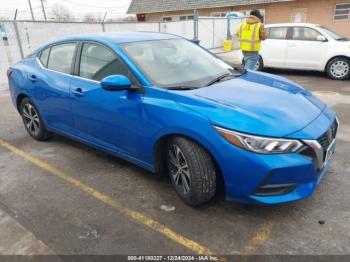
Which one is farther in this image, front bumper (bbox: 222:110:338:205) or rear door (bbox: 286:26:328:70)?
rear door (bbox: 286:26:328:70)

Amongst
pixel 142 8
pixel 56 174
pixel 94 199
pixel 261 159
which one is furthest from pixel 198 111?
pixel 142 8

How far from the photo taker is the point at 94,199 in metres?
3.30

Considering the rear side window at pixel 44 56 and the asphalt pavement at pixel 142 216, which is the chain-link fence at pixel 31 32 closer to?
the rear side window at pixel 44 56

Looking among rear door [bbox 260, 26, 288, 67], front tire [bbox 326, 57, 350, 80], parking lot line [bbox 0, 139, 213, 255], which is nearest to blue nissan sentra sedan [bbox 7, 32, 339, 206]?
parking lot line [bbox 0, 139, 213, 255]

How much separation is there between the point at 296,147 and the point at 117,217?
67.0 inches

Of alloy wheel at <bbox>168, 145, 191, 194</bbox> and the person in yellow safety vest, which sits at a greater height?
the person in yellow safety vest

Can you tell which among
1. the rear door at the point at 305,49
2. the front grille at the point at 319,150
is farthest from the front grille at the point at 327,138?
the rear door at the point at 305,49

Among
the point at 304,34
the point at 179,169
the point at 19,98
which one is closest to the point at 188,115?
the point at 179,169

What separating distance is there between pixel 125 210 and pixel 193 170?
0.82m

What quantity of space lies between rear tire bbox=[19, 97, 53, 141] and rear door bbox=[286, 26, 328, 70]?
737 cm

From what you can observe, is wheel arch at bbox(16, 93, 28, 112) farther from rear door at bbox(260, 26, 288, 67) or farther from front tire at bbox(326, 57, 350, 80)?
front tire at bbox(326, 57, 350, 80)

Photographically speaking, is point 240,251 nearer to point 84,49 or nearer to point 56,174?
point 56,174

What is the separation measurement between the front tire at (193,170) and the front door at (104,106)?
0.48m

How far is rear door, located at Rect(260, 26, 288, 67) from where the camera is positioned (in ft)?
31.2
